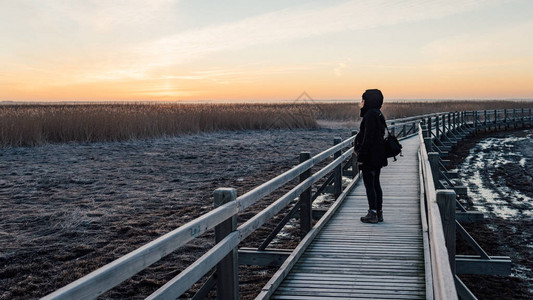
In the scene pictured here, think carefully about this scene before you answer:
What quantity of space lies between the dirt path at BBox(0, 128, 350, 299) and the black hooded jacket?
2.15 m

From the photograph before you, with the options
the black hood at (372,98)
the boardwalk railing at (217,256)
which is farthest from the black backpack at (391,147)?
the boardwalk railing at (217,256)

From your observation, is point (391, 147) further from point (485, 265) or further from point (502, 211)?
point (502, 211)

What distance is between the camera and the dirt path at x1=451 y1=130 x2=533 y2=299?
744 centimetres

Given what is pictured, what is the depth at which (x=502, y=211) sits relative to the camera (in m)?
11.5

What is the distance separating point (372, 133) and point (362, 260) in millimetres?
1967

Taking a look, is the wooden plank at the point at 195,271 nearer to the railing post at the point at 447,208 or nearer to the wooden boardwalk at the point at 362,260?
the wooden boardwalk at the point at 362,260

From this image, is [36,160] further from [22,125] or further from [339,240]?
[339,240]

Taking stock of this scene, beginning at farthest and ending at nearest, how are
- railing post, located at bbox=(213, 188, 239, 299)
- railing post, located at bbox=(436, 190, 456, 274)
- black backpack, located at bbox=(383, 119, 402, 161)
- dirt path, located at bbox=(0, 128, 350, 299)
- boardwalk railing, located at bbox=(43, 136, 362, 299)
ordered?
black backpack, located at bbox=(383, 119, 402, 161) → dirt path, located at bbox=(0, 128, 350, 299) → railing post, located at bbox=(436, 190, 456, 274) → railing post, located at bbox=(213, 188, 239, 299) → boardwalk railing, located at bbox=(43, 136, 362, 299)

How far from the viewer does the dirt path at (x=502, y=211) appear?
7444 millimetres

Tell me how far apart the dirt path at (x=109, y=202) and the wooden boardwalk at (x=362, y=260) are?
1088 millimetres

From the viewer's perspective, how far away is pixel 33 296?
603cm

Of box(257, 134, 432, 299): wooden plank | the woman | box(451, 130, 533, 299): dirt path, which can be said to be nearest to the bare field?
box(257, 134, 432, 299): wooden plank

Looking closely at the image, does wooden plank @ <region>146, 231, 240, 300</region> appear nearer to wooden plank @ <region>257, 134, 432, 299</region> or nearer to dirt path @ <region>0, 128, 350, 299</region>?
wooden plank @ <region>257, 134, 432, 299</region>

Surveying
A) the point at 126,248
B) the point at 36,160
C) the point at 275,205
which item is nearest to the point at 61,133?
the point at 36,160
